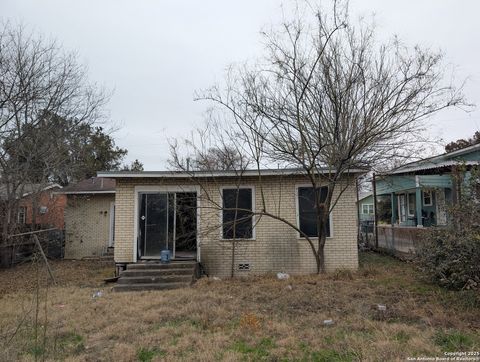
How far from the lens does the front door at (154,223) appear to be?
12578 mm

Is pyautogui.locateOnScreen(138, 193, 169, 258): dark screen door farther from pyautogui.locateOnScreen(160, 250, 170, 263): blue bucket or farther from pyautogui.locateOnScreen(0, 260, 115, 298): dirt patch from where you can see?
pyautogui.locateOnScreen(0, 260, 115, 298): dirt patch

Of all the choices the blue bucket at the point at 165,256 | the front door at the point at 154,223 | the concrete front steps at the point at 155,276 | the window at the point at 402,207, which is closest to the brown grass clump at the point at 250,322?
the concrete front steps at the point at 155,276

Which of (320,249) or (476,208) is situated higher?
(476,208)

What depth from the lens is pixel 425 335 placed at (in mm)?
5465

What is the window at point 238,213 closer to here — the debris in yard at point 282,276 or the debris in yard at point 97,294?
the debris in yard at point 282,276

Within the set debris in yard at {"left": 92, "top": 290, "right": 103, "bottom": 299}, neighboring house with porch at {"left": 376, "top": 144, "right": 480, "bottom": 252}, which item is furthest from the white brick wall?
debris in yard at {"left": 92, "top": 290, "right": 103, "bottom": 299}

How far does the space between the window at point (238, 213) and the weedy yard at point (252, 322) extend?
212cm

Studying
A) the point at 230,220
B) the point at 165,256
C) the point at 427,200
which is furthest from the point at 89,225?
the point at 427,200

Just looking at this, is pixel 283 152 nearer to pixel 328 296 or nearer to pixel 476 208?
pixel 328 296

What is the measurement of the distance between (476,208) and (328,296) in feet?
10.4

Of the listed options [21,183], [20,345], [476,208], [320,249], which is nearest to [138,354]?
→ [20,345]

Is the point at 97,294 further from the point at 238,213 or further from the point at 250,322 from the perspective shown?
the point at 250,322

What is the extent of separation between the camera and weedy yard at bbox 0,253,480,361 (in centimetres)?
520

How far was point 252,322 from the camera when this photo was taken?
639cm
